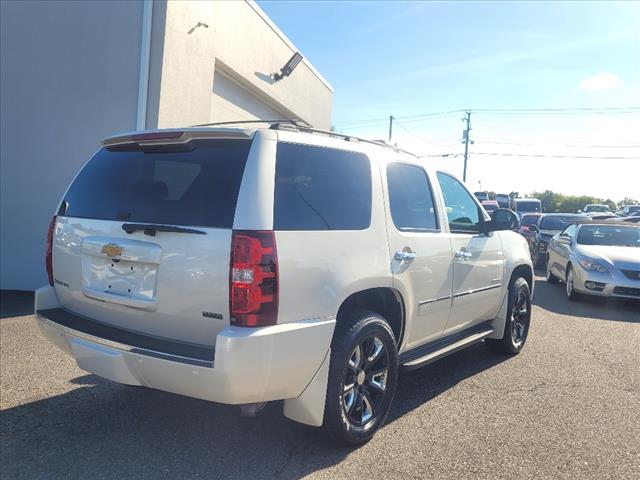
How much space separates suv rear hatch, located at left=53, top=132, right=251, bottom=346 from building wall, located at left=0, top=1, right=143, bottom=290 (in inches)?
169

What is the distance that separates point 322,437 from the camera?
3.42 metres

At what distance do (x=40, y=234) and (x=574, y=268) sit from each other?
353 inches

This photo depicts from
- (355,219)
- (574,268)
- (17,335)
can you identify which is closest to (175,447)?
(355,219)

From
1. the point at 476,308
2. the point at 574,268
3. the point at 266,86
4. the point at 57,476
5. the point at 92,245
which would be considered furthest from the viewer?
the point at 266,86

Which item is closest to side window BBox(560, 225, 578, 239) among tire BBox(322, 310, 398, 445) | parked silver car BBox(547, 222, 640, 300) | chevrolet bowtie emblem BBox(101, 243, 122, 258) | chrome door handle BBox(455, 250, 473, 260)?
parked silver car BBox(547, 222, 640, 300)

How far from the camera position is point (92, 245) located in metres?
3.23

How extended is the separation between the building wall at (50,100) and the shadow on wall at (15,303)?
0.40 feet

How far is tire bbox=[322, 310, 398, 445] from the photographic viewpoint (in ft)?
10.5

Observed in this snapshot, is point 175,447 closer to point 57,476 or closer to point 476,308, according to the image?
point 57,476

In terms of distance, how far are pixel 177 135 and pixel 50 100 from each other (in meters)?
5.38

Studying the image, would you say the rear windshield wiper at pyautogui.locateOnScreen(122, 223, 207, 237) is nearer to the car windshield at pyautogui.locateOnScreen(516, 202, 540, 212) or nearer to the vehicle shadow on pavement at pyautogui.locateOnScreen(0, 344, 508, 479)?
the vehicle shadow on pavement at pyautogui.locateOnScreen(0, 344, 508, 479)

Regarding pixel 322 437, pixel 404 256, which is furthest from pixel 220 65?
pixel 322 437

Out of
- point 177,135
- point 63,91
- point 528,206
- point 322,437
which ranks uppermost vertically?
point 528,206

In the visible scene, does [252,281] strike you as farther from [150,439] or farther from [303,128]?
[150,439]
